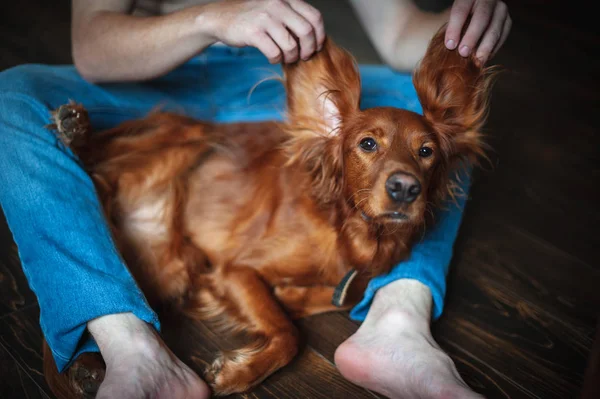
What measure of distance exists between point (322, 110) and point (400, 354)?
66 cm

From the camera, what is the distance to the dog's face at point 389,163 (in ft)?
4.53

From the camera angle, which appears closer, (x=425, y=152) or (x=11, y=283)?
(x=425, y=152)

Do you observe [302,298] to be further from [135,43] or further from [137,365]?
[135,43]

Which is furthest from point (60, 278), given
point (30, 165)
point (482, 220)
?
point (482, 220)

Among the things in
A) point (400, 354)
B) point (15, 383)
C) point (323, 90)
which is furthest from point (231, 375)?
point (323, 90)

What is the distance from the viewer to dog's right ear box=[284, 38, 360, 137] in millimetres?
1551

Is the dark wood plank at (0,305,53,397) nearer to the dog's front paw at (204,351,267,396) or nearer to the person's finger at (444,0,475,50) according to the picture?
the dog's front paw at (204,351,267,396)

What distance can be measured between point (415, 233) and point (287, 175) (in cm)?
41

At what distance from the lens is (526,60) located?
153 inches

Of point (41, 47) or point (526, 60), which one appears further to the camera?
point (526, 60)

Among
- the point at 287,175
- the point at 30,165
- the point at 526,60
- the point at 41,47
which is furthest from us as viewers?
the point at 526,60

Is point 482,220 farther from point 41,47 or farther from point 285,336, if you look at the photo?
point 41,47

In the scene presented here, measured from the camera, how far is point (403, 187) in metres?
1.36

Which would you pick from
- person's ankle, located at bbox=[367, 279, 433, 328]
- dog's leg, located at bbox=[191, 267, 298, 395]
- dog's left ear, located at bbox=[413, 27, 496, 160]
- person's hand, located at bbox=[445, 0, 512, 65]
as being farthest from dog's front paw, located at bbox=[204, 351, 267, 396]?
person's hand, located at bbox=[445, 0, 512, 65]
